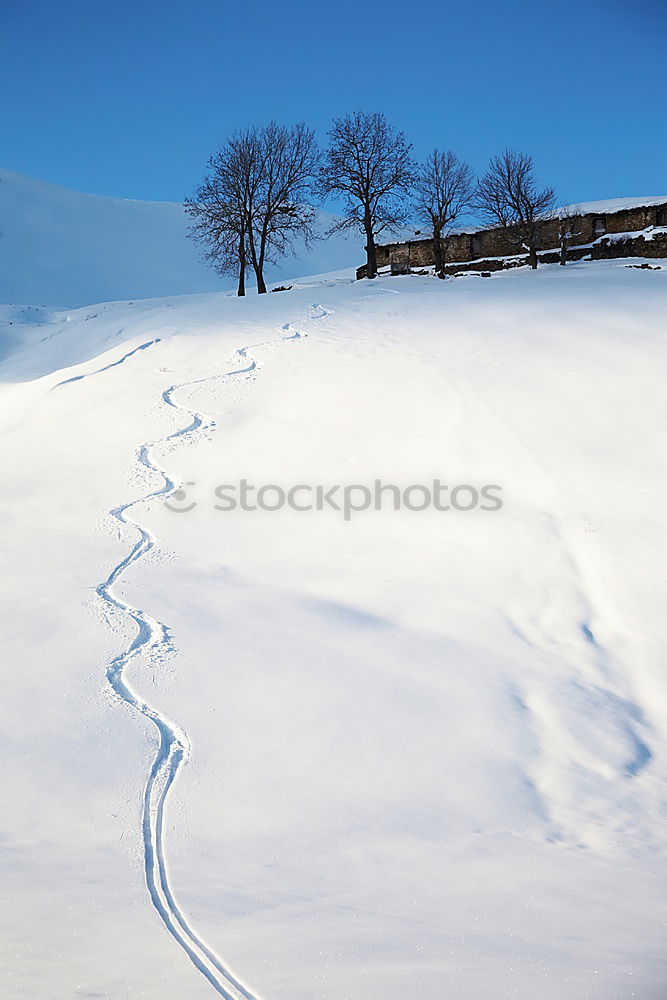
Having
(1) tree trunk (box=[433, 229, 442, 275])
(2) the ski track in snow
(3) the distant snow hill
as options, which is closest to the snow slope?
(2) the ski track in snow

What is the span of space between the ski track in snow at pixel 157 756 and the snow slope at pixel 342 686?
0.02 metres

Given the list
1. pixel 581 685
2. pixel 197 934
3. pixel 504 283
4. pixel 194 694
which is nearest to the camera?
pixel 197 934

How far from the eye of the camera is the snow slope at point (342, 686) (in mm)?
2744

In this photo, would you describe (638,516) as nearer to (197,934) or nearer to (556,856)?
(556,856)

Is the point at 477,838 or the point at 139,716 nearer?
the point at 477,838

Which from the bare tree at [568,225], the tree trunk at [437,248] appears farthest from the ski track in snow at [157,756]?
the bare tree at [568,225]

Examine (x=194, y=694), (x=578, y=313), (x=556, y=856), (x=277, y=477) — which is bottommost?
(x=556, y=856)

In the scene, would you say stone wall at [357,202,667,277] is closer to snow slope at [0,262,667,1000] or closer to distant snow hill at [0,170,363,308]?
distant snow hill at [0,170,363,308]

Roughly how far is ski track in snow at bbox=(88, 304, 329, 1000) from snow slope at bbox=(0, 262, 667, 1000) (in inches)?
0.6

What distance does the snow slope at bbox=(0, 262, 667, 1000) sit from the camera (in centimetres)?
274

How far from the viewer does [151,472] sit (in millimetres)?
8289

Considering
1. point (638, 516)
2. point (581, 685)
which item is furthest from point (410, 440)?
point (581, 685)

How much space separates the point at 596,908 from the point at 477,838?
0.63m

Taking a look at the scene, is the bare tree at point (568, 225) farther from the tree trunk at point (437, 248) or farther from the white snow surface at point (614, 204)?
the tree trunk at point (437, 248)
